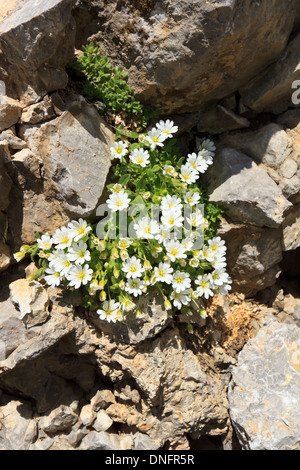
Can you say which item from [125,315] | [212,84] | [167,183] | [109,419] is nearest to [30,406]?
[109,419]

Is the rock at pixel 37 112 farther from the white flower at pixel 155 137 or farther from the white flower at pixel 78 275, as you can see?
the white flower at pixel 78 275

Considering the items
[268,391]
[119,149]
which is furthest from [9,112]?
[268,391]

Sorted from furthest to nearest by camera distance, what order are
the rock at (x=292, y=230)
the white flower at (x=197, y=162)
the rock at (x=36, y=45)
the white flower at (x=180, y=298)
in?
the rock at (x=292, y=230) → the white flower at (x=197, y=162) → the white flower at (x=180, y=298) → the rock at (x=36, y=45)

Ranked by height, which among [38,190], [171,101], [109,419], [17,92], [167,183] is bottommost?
[109,419]

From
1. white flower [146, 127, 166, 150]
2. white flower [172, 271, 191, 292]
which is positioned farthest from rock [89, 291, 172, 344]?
white flower [146, 127, 166, 150]

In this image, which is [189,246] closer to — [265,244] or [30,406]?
[265,244]

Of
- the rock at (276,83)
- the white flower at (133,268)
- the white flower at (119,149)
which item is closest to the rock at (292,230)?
the rock at (276,83)

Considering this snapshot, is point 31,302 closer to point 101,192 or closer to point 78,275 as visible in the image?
point 78,275
